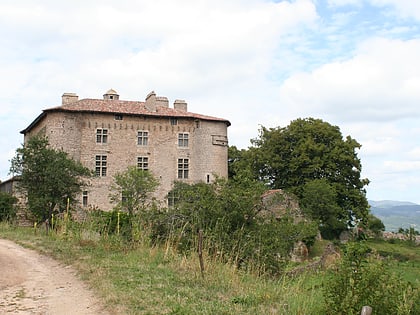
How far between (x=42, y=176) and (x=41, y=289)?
12741 millimetres

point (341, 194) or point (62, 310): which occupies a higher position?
point (341, 194)

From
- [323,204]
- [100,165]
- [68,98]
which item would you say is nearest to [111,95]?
[68,98]

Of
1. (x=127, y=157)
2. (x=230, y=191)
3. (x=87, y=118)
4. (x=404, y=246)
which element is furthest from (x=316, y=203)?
(x=230, y=191)

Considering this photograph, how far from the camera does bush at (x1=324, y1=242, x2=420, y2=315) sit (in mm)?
6410

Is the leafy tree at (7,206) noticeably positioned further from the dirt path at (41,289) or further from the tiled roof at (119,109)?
the dirt path at (41,289)

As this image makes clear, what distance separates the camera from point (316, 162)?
41594 millimetres

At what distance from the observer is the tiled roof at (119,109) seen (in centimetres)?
4031

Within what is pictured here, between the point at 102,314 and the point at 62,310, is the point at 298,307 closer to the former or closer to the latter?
the point at 102,314

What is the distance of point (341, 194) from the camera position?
4125cm

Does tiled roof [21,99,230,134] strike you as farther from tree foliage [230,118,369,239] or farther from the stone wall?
tree foliage [230,118,369,239]

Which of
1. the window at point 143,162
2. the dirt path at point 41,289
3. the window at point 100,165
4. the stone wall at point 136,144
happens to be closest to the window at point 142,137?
the stone wall at point 136,144

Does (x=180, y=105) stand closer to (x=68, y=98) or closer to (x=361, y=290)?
(x=68, y=98)

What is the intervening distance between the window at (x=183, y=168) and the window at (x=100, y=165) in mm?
6429

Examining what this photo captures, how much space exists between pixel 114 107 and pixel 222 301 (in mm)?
35705
